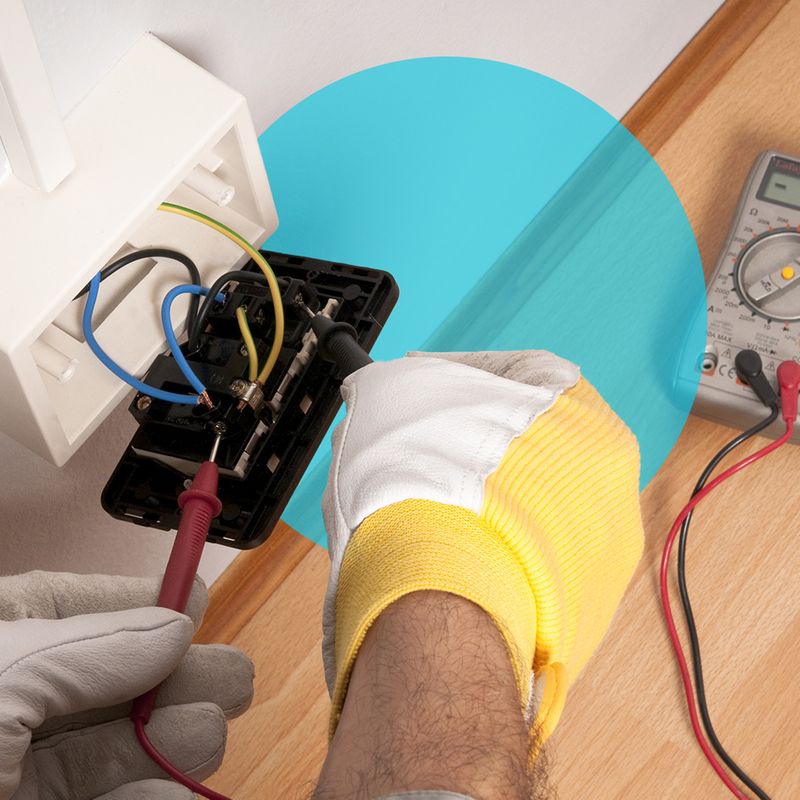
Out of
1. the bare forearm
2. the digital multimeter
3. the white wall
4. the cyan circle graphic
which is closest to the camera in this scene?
the bare forearm

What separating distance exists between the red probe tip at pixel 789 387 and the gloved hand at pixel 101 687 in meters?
0.44

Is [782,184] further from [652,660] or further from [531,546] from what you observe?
[531,546]

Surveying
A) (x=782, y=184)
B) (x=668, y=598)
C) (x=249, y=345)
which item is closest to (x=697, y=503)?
(x=668, y=598)

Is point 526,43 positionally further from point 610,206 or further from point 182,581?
point 182,581

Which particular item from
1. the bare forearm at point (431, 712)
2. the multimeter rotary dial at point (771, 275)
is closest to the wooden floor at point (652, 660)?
the multimeter rotary dial at point (771, 275)

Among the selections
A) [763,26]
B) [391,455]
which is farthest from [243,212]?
[763,26]

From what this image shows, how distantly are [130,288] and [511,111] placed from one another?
1.32 feet

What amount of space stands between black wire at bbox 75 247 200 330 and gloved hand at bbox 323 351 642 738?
0.10 m

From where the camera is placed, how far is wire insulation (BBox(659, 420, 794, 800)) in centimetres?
67

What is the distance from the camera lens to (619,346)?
0.85 m

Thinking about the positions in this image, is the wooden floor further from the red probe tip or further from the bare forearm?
the bare forearm

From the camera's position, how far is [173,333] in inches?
20.3

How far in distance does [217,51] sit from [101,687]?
322mm

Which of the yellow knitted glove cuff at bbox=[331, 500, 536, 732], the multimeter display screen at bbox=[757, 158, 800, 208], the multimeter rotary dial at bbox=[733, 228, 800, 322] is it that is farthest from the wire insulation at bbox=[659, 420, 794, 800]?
the yellow knitted glove cuff at bbox=[331, 500, 536, 732]
